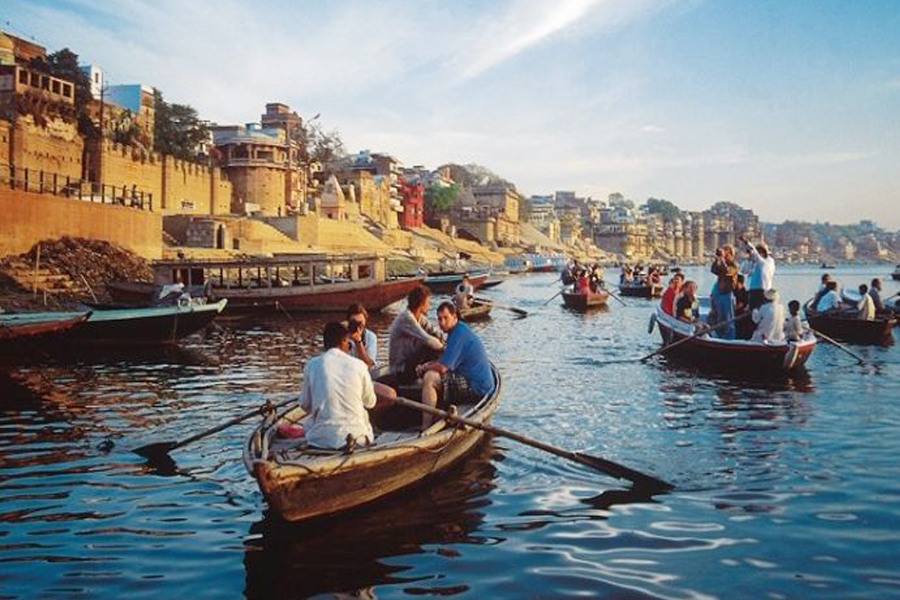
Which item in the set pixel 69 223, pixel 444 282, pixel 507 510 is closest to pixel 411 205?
pixel 444 282

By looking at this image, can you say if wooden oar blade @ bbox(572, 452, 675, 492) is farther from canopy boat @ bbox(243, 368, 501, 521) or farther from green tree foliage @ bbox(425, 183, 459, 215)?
green tree foliage @ bbox(425, 183, 459, 215)

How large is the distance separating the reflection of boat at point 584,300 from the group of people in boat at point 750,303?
19.6m

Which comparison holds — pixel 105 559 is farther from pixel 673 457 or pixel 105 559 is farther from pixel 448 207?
pixel 448 207

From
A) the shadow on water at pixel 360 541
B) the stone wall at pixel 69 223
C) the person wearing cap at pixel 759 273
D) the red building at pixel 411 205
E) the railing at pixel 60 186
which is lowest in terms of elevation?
the shadow on water at pixel 360 541

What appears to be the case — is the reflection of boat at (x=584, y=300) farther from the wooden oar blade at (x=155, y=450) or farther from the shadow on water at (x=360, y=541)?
the shadow on water at (x=360, y=541)

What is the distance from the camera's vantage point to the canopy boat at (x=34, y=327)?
17484 millimetres

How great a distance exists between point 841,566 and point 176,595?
5393 millimetres

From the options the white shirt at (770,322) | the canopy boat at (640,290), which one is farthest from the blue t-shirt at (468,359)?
the canopy boat at (640,290)

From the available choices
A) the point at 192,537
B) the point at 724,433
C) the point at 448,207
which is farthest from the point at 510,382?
the point at 448,207

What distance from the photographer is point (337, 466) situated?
6844 millimetres

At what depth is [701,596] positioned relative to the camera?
5.89 m

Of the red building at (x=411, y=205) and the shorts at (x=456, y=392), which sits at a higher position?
the red building at (x=411, y=205)

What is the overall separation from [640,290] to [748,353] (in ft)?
109

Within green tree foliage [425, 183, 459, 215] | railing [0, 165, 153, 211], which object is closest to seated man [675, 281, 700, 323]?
railing [0, 165, 153, 211]
